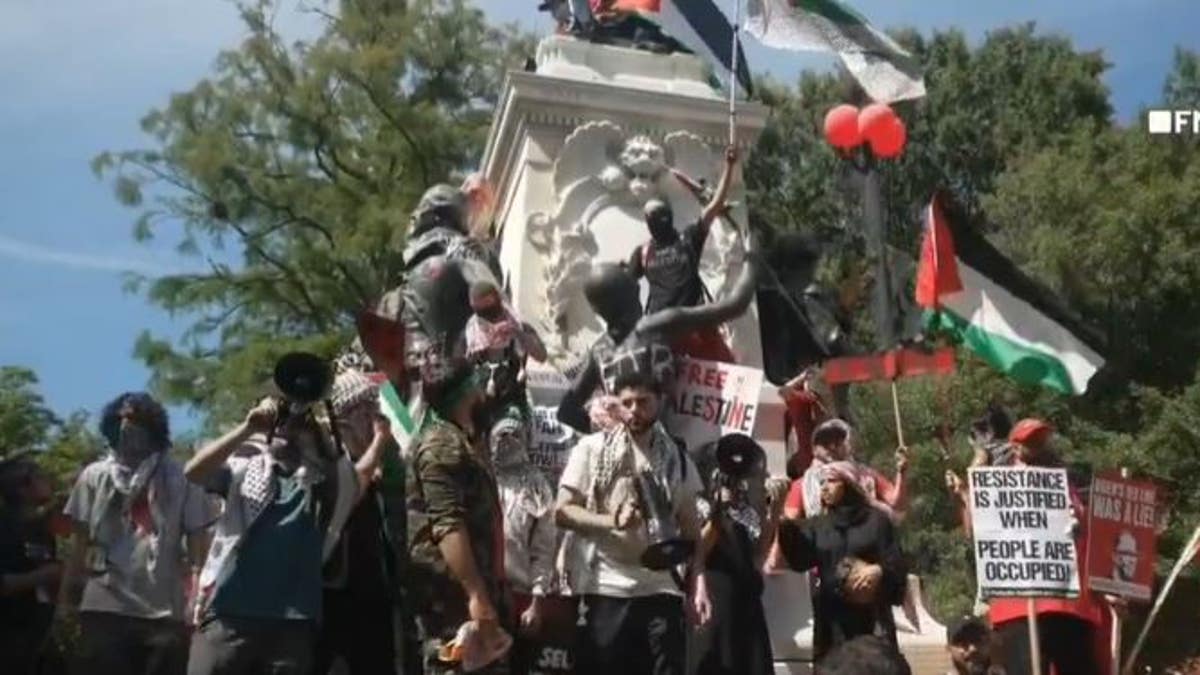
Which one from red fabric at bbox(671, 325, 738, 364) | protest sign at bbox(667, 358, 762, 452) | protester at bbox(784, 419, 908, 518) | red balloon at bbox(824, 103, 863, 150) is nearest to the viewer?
protester at bbox(784, 419, 908, 518)

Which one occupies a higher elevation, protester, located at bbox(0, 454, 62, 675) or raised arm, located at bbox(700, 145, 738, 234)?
raised arm, located at bbox(700, 145, 738, 234)

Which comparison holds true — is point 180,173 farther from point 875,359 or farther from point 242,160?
point 875,359

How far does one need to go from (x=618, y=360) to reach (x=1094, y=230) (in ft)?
69.8

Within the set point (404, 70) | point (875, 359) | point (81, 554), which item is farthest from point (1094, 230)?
point (81, 554)

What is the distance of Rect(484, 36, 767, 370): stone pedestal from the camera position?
1402 cm

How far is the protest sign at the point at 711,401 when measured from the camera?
33.5ft

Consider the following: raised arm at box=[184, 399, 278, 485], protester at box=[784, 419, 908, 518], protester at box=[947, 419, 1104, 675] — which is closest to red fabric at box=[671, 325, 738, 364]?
protester at box=[784, 419, 908, 518]

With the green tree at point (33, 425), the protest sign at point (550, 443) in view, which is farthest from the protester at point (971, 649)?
the green tree at point (33, 425)

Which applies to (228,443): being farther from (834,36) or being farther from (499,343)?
(834,36)

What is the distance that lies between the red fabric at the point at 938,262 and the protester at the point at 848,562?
10.0 ft

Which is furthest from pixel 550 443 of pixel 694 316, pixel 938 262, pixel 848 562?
pixel 938 262

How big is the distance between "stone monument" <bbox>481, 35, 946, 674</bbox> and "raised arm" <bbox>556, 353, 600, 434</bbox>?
3.40 metres

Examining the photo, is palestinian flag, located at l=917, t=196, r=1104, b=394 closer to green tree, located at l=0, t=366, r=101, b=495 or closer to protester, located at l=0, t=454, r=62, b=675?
protester, located at l=0, t=454, r=62, b=675

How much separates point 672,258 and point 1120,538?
3.32 metres
